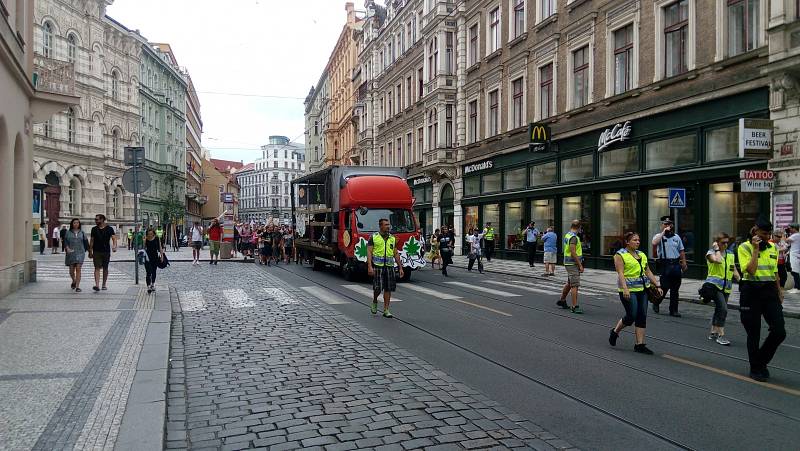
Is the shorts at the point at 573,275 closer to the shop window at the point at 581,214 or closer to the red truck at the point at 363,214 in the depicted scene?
the red truck at the point at 363,214

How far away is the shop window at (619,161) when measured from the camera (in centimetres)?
2119

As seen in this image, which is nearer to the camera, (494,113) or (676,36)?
(676,36)

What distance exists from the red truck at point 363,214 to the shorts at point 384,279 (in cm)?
663

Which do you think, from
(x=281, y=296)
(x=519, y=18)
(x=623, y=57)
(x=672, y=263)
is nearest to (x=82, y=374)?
(x=281, y=296)

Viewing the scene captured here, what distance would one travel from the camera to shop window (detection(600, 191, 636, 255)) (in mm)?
21344

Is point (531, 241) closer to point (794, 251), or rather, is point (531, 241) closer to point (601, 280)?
point (601, 280)

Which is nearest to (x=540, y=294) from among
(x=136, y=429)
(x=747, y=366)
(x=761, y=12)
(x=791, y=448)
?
(x=747, y=366)

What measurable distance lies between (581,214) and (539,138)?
375 centimetres

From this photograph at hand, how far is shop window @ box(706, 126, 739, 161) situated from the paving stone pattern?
508 inches

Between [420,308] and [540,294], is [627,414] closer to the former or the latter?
[420,308]

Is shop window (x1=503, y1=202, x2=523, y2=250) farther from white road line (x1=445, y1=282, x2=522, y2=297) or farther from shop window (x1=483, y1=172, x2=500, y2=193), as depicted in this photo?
white road line (x1=445, y1=282, x2=522, y2=297)

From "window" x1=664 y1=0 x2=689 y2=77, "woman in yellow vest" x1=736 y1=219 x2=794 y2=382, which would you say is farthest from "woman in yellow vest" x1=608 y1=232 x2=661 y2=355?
"window" x1=664 y1=0 x2=689 y2=77

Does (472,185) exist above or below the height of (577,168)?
below

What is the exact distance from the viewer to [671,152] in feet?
64.0
